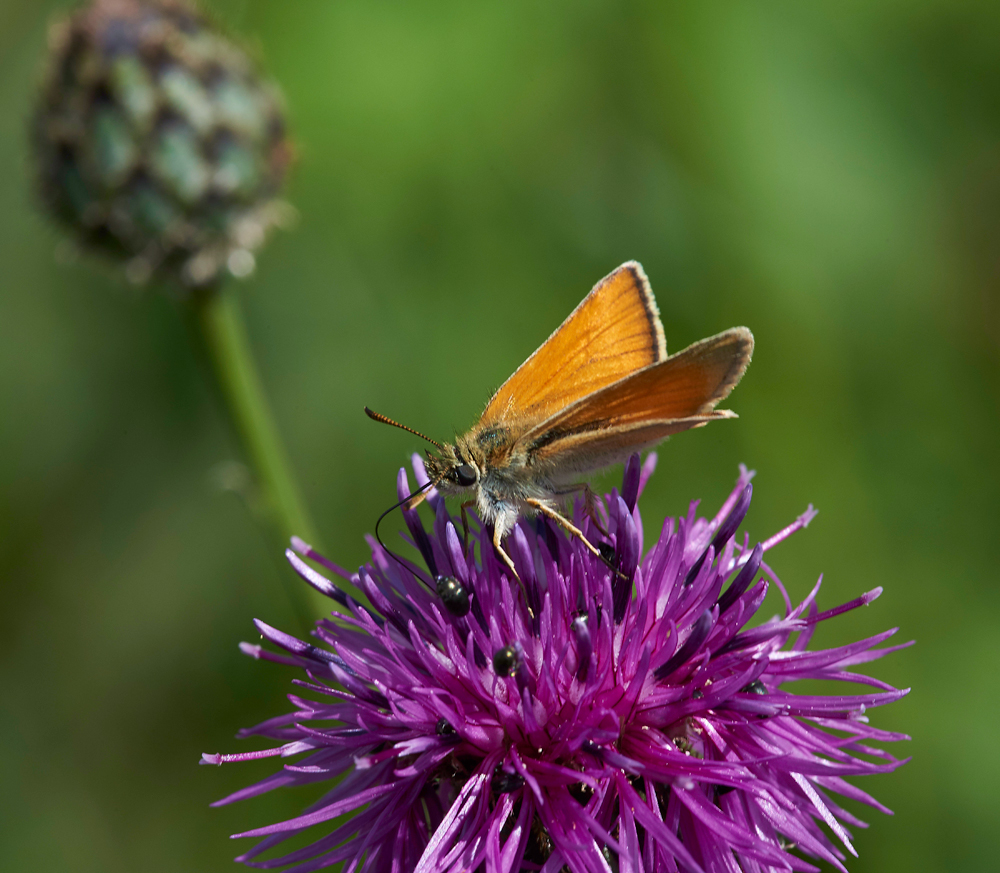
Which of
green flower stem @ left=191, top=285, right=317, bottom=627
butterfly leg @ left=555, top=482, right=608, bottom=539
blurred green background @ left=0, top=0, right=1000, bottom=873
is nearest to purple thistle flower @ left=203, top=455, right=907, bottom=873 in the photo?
butterfly leg @ left=555, top=482, right=608, bottom=539

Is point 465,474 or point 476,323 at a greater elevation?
point 476,323

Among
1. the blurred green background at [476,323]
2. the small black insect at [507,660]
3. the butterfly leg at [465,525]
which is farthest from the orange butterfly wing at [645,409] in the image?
the blurred green background at [476,323]

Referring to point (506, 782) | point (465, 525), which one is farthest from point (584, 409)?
point (506, 782)

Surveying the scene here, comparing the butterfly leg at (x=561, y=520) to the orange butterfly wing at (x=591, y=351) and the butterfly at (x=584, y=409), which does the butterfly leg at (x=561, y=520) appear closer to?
the butterfly at (x=584, y=409)

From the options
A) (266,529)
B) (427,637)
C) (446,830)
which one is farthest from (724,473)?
(446,830)

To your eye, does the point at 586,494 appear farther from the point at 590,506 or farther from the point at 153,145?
the point at 153,145
